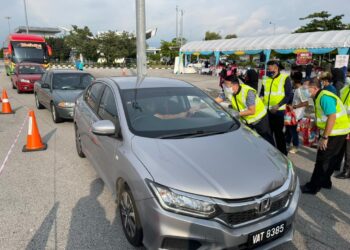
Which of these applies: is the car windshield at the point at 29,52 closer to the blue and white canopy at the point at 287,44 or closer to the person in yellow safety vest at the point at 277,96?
the blue and white canopy at the point at 287,44

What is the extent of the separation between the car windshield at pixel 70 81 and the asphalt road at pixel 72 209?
3416mm

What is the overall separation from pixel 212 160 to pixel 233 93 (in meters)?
2.30

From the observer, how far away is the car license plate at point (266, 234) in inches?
96.5

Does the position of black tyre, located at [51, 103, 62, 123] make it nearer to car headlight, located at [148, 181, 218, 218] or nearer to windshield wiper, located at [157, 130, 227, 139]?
windshield wiper, located at [157, 130, 227, 139]

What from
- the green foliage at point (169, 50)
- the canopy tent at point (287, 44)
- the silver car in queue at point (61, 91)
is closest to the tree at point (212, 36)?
the green foliage at point (169, 50)

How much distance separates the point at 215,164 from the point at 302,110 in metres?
4.04

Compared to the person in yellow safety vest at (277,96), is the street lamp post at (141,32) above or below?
above

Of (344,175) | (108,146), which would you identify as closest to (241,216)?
(108,146)

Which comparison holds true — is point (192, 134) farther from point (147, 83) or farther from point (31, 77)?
point (31, 77)

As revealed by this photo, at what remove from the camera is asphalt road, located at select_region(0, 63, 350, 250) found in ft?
10.4

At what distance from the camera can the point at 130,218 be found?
9.60 ft

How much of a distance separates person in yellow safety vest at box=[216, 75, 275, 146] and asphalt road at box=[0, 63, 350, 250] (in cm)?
106

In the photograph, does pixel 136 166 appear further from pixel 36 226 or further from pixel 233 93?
pixel 233 93

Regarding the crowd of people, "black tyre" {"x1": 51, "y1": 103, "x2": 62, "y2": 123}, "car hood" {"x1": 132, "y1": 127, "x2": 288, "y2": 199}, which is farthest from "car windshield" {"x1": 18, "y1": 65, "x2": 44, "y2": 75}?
"car hood" {"x1": 132, "y1": 127, "x2": 288, "y2": 199}
